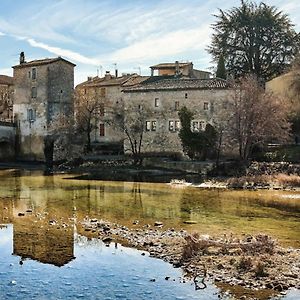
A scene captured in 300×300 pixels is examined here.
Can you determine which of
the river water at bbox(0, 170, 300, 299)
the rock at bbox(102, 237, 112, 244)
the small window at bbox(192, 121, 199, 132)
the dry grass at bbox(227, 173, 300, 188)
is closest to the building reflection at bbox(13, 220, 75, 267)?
the river water at bbox(0, 170, 300, 299)

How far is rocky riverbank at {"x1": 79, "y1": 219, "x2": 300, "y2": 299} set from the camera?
434 inches

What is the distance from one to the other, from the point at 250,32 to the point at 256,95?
16.1 metres

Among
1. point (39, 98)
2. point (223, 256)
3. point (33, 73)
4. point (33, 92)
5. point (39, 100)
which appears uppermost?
point (33, 73)

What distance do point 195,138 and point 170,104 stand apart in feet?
15.3

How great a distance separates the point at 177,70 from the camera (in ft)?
180

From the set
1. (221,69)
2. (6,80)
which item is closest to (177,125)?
(221,69)

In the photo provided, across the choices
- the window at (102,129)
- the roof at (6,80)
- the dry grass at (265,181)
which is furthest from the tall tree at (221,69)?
the roof at (6,80)

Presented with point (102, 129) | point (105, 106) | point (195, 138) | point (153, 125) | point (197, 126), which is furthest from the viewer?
point (102, 129)

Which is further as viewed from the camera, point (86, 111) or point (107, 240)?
point (86, 111)

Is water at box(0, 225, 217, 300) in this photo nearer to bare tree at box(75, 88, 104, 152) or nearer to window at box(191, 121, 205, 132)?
window at box(191, 121, 205, 132)

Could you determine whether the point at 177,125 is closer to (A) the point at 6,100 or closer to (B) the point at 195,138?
(B) the point at 195,138

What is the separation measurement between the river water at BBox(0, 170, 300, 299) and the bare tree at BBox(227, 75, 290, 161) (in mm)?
8369

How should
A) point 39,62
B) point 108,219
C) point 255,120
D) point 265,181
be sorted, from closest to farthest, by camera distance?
point 108,219
point 265,181
point 255,120
point 39,62

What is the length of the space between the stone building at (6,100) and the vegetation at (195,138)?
27662 millimetres
